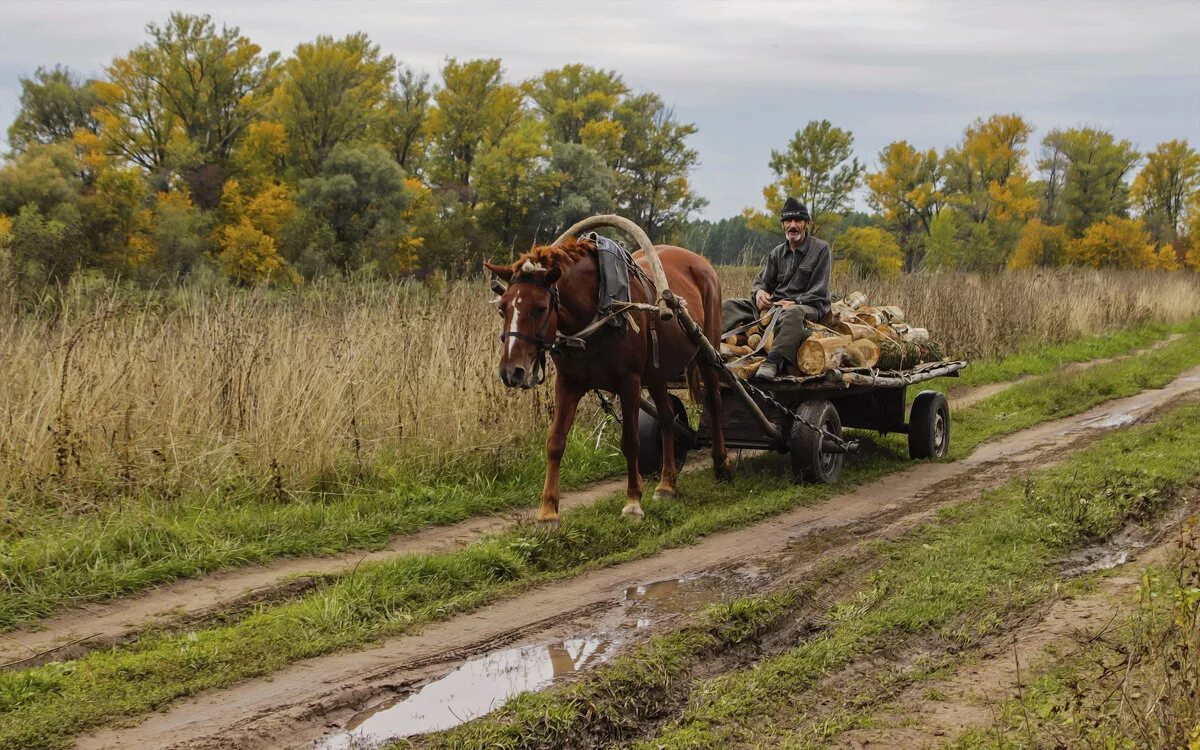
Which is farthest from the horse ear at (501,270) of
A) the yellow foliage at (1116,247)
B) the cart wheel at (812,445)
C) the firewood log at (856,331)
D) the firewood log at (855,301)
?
the yellow foliage at (1116,247)

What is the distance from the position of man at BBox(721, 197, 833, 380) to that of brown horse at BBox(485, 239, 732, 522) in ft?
2.00

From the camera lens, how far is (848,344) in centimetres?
902

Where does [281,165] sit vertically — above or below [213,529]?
above

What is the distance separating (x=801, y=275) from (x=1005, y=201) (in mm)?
49286

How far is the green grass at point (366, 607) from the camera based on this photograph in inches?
171

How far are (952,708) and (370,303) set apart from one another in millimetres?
8091

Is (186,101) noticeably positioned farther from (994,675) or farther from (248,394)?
(994,675)

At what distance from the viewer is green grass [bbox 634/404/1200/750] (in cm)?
412

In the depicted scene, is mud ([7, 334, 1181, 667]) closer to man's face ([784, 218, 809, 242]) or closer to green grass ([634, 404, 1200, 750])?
green grass ([634, 404, 1200, 750])

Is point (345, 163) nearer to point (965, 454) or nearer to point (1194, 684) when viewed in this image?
point (965, 454)

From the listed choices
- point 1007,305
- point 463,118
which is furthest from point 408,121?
point 1007,305

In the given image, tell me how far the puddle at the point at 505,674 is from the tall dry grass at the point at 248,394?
336 centimetres

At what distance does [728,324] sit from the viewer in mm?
9820

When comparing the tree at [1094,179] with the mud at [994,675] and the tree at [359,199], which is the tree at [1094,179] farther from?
the mud at [994,675]
